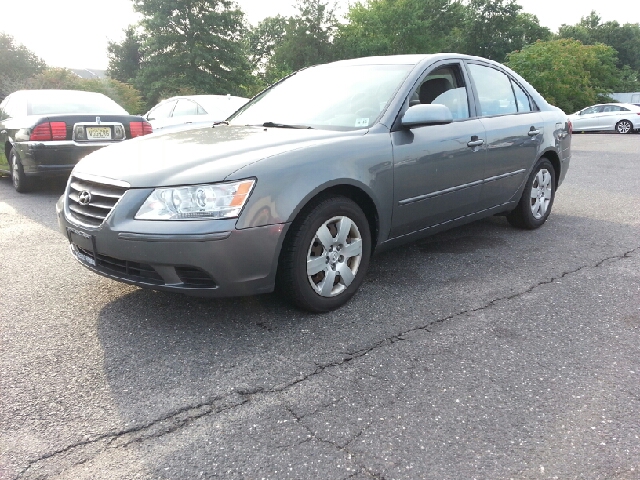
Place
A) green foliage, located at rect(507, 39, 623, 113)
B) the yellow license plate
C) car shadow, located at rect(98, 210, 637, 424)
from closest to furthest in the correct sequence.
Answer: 1. car shadow, located at rect(98, 210, 637, 424)
2. the yellow license plate
3. green foliage, located at rect(507, 39, 623, 113)

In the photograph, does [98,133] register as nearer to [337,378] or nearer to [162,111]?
[162,111]

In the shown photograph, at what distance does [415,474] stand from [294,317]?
58.1 inches

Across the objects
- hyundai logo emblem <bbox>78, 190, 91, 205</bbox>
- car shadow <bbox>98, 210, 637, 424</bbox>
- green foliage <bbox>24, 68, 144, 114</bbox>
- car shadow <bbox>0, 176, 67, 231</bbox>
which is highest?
green foliage <bbox>24, 68, 144, 114</bbox>

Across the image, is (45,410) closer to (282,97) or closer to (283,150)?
(283,150)

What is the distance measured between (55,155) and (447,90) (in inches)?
202

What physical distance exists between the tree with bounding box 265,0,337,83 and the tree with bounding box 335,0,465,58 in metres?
1.59

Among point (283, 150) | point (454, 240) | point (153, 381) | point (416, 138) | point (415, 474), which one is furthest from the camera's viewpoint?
point (454, 240)

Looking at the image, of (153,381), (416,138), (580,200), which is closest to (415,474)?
(153,381)

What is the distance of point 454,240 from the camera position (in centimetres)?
509

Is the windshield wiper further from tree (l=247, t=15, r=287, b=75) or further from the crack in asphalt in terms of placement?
tree (l=247, t=15, r=287, b=75)

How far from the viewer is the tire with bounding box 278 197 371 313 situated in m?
3.12

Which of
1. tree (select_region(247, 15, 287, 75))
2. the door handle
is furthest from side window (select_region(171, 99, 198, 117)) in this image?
tree (select_region(247, 15, 287, 75))

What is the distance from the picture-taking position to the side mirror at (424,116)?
3.61m

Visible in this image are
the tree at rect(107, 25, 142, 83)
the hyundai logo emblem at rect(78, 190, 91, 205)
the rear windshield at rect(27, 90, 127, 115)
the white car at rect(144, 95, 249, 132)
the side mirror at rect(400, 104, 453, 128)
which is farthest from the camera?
the tree at rect(107, 25, 142, 83)
